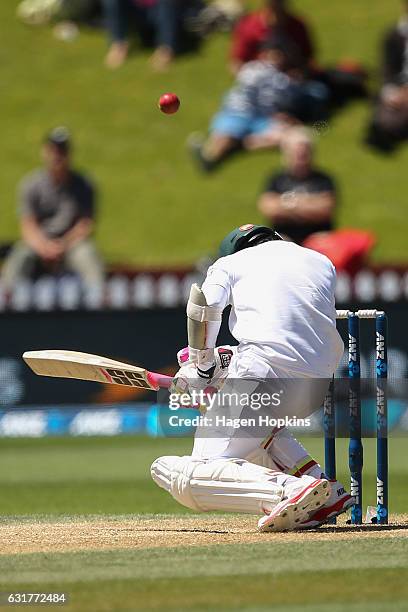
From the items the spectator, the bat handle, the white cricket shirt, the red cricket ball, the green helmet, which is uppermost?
the spectator

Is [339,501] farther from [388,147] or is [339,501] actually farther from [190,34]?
[190,34]

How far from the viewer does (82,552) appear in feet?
19.4

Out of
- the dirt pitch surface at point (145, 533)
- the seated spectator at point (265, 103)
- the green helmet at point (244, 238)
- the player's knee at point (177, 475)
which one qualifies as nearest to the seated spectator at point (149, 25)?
the seated spectator at point (265, 103)

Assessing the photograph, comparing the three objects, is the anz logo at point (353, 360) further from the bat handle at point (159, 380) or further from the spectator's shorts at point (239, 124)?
the spectator's shorts at point (239, 124)

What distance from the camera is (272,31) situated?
17.5 metres

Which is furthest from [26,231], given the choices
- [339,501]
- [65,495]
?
[339,501]

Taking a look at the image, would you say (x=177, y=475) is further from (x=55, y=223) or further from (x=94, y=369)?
(x=55, y=223)

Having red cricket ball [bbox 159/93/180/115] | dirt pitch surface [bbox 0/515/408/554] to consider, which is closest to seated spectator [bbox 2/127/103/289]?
red cricket ball [bbox 159/93/180/115]

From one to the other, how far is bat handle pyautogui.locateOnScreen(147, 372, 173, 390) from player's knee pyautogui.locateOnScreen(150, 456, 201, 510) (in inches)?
13.6

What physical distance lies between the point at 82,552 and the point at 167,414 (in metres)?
1.83

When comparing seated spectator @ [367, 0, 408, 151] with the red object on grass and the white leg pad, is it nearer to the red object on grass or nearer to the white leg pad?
the red object on grass

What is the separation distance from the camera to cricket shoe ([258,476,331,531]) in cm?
631

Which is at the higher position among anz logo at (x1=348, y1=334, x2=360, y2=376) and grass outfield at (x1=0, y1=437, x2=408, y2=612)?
anz logo at (x1=348, y1=334, x2=360, y2=376)

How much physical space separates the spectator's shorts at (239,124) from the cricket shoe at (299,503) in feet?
39.6
